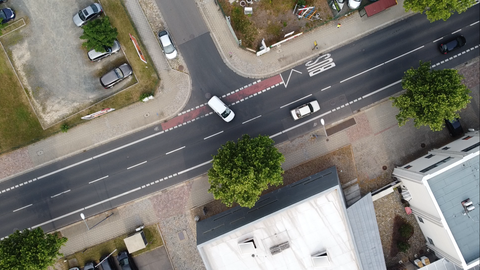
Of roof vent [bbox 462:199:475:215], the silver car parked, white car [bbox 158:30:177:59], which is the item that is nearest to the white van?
white car [bbox 158:30:177:59]

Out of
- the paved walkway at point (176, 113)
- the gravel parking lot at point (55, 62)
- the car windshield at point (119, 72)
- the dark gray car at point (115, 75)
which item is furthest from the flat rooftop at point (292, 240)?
the gravel parking lot at point (55, 62)

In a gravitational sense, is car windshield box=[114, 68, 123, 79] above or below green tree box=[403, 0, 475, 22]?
above

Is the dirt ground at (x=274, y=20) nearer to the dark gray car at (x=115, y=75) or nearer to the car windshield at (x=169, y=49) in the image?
the car windshield at (x=169, y=49)

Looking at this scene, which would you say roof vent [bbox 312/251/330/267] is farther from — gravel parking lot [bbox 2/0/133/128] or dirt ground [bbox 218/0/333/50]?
gravel parking lot [bbox 2/0/133/128]

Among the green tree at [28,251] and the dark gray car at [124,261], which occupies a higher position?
the green tree at [28,251]

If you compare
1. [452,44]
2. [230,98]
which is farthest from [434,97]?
[230,98]
